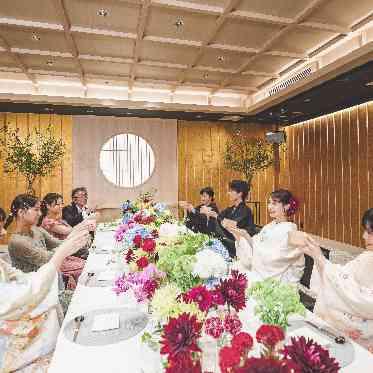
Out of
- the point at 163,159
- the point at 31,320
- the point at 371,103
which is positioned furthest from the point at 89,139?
the point at 31,320

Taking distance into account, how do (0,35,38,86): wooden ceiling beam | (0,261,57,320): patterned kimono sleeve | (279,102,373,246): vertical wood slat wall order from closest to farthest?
(0,261,57,320): patterned kimono sleeve → (0,35,38,86): wooden ceiling beam → (279,102,373,246): vertical wood slat wall

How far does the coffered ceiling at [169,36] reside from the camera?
3926 mm

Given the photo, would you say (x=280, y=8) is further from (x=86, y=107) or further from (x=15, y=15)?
(x=86, y=107)

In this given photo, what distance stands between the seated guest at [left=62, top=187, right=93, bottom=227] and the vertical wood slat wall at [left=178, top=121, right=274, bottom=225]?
11.4ft

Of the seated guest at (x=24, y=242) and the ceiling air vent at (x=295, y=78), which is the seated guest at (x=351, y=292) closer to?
the seated guest at (x=24, y=242)

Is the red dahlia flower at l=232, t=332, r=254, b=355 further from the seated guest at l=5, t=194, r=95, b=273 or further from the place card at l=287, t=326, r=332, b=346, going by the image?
the seated guest at l=5, t=194, r=95, b=273

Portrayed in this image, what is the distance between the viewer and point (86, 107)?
288 inches

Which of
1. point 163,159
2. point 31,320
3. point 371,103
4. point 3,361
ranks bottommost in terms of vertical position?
point 3,361

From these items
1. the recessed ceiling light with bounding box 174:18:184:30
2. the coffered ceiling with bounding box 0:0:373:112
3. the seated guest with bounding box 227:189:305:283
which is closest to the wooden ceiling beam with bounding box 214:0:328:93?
the coffered ceiling with bounding box 0:0:373:112

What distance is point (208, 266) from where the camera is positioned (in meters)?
1.30

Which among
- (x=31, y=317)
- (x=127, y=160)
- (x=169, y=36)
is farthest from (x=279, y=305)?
(x=127, y=160)

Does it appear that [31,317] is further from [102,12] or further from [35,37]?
[35,37]

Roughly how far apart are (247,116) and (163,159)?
238cm

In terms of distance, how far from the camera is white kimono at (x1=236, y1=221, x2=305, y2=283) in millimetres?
2660
